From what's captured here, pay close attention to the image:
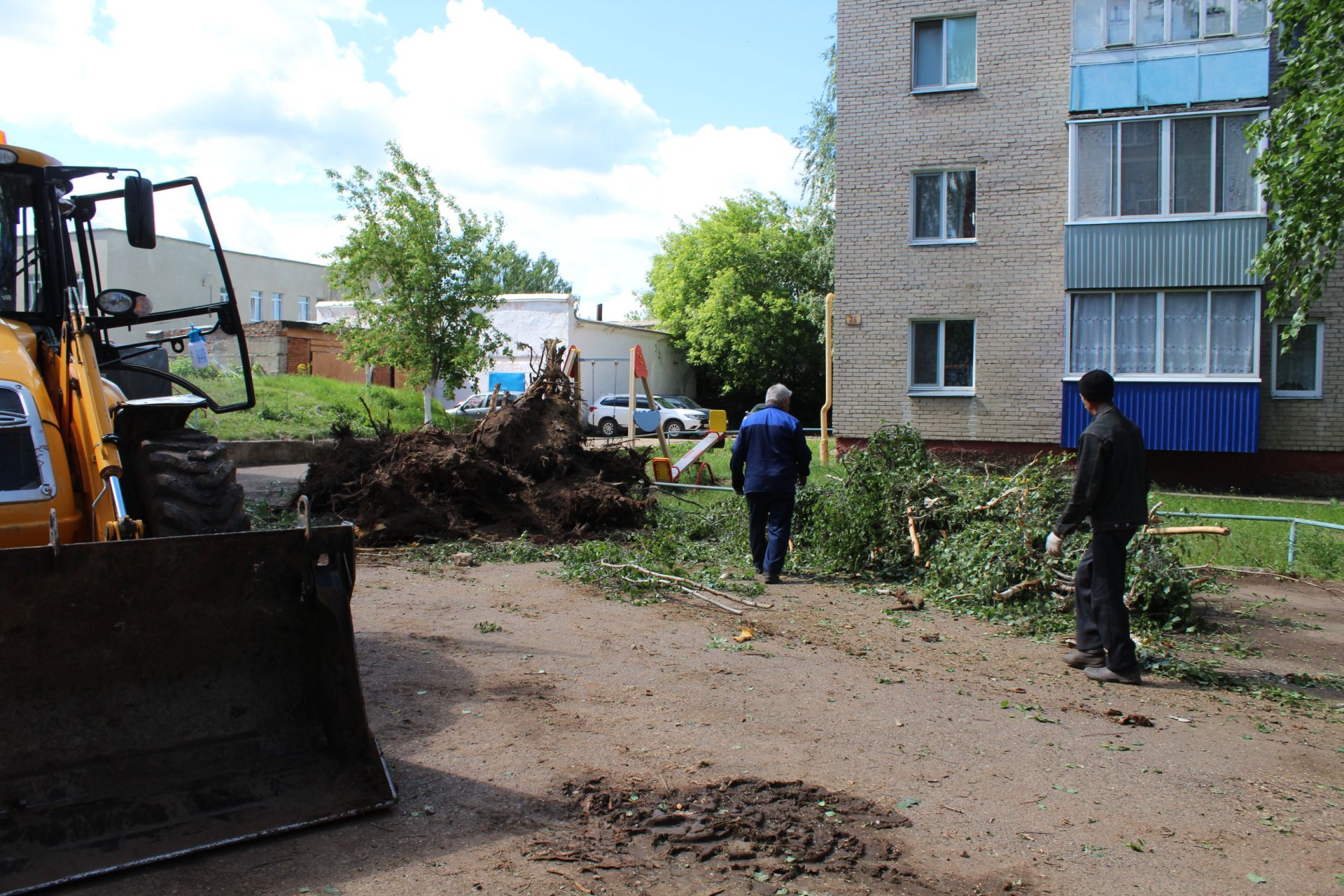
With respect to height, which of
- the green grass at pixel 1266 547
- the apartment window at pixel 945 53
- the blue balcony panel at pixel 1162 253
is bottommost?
the green grass at pixel 1266 547

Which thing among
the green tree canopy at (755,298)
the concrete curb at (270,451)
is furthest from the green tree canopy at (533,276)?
the concrete curb at (270,451)

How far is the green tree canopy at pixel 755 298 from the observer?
143 ft

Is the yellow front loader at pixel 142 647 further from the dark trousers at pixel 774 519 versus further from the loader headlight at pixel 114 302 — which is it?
the dark trousers at pixel 774 519

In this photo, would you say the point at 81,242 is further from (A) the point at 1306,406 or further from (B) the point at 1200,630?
(A) the point at 1306,406

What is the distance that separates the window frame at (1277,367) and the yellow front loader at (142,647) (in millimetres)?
19077

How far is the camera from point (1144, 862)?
396 centimetres

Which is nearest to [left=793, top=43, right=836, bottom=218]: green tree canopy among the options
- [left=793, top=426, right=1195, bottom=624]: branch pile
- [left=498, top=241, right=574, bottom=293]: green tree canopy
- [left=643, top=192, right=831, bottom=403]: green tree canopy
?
[left=643, top=192, right=831, bottom=403]: green tree canopy

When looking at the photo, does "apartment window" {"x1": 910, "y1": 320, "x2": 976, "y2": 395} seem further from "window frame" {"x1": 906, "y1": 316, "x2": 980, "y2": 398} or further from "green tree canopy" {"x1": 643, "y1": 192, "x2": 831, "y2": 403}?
"green tree canopy" {"x1": 643, "y1": 192, "x2": 831, "y2": 403}

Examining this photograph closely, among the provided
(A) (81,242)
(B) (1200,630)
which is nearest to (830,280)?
(B) (1200,630)

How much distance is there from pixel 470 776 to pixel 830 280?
4002 cm

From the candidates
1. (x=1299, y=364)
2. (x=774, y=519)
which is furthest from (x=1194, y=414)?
(x=774, y=519)

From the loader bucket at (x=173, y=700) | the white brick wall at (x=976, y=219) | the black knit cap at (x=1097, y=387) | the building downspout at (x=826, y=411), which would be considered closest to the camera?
the loader bucket at (x=173, y=700)

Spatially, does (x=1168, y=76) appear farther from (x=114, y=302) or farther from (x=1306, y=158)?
(x=114, y=302)

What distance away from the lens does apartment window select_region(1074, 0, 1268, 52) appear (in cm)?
1869
